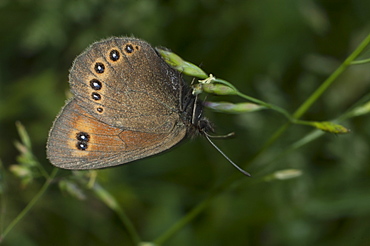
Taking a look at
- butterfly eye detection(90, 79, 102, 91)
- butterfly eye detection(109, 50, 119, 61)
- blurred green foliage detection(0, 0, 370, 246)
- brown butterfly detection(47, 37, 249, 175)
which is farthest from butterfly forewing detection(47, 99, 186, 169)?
blurred green foliage detection(0, 0, 370, 246)

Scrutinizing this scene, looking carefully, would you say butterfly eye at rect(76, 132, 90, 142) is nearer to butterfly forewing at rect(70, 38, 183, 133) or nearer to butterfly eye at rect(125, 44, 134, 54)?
butterfly forewing at rect(70, 38, 183, 133)

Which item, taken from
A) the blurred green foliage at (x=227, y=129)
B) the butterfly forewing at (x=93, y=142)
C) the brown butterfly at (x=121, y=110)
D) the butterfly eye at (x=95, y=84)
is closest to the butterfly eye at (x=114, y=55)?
the brown butterfly at (x=121, y=110)

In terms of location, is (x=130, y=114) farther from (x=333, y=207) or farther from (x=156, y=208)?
(x=333, y=207)

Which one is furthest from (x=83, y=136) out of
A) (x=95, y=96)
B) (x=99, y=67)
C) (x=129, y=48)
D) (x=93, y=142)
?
(x=129, y=48)

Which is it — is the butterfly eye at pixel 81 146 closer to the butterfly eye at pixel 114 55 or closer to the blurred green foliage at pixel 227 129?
the butterfly eye at pixel 114 55

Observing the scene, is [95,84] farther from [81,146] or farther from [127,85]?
[81,146]

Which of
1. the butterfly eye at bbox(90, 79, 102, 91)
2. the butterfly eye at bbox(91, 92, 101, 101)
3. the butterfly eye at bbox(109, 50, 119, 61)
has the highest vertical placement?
the butterfly eye at bbox(109, 50, 119, 61)
